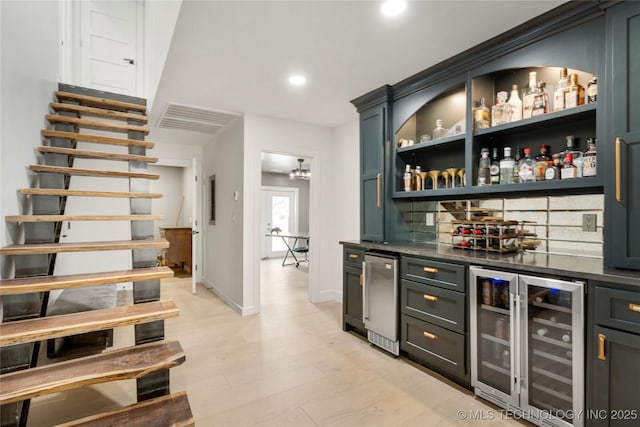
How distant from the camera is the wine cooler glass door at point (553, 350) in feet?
5.33

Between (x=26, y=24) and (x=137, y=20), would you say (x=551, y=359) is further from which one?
(x=137, y=20)

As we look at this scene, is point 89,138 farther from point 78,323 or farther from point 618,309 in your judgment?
point 618,309

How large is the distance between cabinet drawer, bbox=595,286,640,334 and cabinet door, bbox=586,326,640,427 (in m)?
0.04

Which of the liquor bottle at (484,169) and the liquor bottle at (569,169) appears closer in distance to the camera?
the liquor bottle at (569,169)

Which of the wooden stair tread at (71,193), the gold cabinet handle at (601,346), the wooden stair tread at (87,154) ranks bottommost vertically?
the gold cabinet handle at (601,346)

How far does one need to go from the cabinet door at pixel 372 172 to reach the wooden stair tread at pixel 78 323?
6.86ft

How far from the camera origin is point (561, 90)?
2057 millimetres

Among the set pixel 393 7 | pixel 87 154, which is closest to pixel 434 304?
pixel 393 7

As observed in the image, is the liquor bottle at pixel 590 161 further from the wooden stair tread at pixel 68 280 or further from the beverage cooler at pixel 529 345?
the wooden stair tread at pixel 68 280

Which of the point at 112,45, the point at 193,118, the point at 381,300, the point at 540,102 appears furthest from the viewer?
the point at 112,45

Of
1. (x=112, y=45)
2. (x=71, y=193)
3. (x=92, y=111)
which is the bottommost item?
(x=71, y=193)

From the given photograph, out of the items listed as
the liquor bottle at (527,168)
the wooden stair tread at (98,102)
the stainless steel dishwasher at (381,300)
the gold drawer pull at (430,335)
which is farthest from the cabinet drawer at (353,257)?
the wooden stair tread at (98,102)

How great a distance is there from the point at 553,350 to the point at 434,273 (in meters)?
0.83

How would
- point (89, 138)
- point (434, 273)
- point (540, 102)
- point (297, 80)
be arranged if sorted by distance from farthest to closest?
1. point (297, 80)
2. point (89, 138)
3. point (434, 273)
4. point (540, 102)
